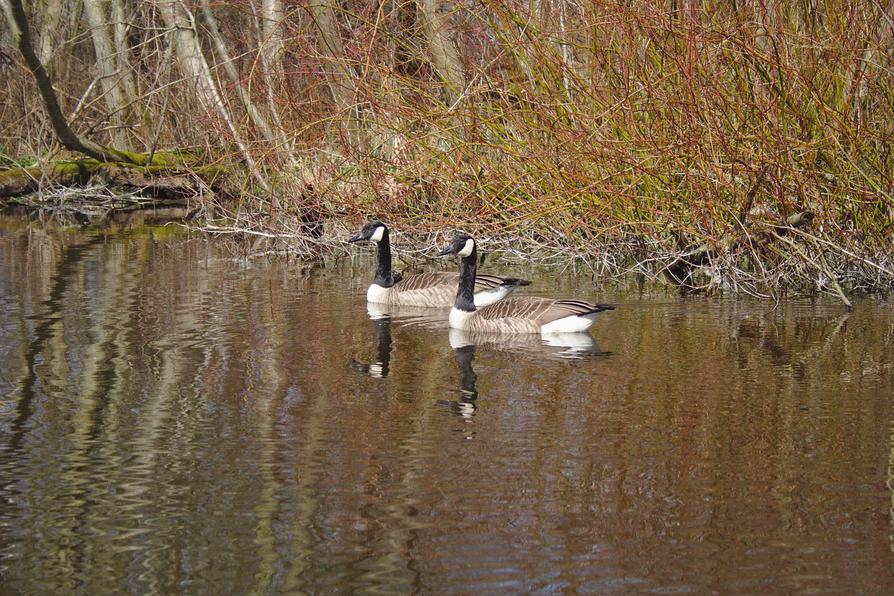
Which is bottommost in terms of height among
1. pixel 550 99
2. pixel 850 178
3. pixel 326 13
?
pixel 850 178

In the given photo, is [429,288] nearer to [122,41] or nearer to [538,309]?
[538,309]

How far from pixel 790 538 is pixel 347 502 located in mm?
1862

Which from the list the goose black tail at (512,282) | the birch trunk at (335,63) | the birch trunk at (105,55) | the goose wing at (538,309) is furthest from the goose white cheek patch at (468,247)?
the birch trunk at (105,55)

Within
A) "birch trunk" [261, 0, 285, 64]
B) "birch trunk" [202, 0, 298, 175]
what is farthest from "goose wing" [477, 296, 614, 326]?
"birch trunk" [202, 0, 298, 175]

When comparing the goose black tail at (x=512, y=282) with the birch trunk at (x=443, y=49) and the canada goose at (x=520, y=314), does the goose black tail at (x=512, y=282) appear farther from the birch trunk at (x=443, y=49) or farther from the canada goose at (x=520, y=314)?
the birch trunk at (x=443, y=49)

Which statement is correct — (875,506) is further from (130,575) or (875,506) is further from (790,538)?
(130,575)

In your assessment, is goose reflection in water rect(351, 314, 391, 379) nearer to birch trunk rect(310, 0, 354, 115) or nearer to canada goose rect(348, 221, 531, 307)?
canada goose rect(348, 221, 531, 307)

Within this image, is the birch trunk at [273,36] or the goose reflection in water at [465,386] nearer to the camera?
the goose reflection in water at [465,386]

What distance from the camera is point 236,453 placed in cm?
650

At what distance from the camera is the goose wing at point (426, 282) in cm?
1264

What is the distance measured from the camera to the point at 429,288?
12.7 meters

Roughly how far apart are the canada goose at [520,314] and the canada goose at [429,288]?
0.88m

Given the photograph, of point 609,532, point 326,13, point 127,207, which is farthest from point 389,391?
point 127,207

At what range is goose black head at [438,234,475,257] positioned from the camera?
38.3 ft
